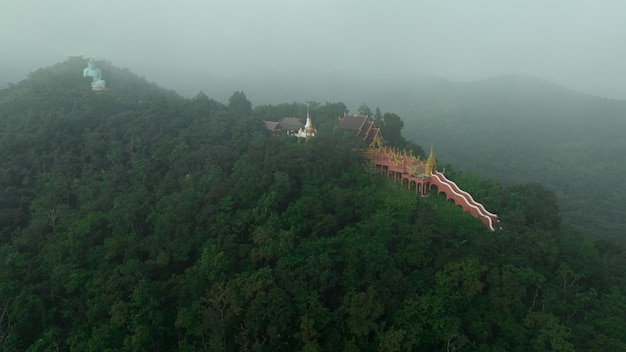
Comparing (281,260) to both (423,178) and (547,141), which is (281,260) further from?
(547,141)

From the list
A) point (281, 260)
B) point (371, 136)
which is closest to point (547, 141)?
point (371, 136)

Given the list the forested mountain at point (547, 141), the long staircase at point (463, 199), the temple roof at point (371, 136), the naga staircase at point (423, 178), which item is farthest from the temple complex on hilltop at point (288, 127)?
the forested mountain at point (547, 141)

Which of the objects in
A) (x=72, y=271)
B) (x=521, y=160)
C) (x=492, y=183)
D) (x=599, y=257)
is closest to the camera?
(x=72, y=271)

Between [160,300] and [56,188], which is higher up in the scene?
[56,188]

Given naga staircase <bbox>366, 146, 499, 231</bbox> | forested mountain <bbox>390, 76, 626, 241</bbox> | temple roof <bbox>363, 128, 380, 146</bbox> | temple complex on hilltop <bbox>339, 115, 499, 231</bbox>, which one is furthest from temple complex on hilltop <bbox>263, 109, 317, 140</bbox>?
forested mountain <bbox>390, 76, 626, 241</bbox>

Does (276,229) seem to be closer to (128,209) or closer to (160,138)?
(128,209)

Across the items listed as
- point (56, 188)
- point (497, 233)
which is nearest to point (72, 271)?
point (56, 188)
